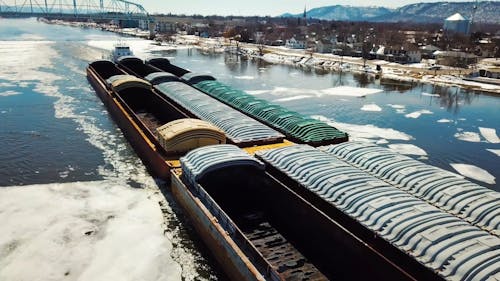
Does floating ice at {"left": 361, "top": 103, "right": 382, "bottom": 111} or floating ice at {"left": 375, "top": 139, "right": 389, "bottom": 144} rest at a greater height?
floating ice at {"left": 361, "top": 103, "right": 382, "bottom": 111}

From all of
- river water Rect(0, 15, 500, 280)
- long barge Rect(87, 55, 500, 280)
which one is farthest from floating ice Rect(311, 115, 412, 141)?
long barge Rect(87, 55, 500, 280)

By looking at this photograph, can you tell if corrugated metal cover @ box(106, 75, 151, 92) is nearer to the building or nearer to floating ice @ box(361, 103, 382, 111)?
floating ice @ box(361, 103, 382, 111)

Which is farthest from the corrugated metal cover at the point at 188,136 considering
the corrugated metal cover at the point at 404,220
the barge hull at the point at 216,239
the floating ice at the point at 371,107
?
the floating ice at the point at 371,107

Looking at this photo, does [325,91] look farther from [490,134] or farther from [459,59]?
[459,59]

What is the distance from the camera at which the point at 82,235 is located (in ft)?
52.6

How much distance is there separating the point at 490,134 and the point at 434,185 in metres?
24.4

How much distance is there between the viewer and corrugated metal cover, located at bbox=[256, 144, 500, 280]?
10.0 meters

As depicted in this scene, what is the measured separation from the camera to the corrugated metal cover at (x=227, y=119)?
21.7 meters

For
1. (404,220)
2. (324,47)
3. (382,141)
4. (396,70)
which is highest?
(324,47)

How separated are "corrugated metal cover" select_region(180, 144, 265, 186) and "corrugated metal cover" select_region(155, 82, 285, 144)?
3.66 m

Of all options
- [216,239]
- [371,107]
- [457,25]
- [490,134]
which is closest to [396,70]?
[371,107]

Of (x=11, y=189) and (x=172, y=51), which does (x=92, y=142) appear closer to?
(x=11, y=189)

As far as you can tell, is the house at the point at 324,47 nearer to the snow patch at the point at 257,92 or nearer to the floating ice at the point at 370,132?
the snow patch at the point at 257,92

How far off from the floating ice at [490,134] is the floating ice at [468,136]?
0.78 meters
